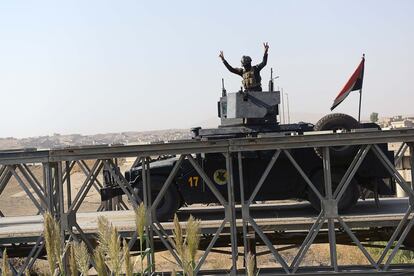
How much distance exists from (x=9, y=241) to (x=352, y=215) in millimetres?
6203

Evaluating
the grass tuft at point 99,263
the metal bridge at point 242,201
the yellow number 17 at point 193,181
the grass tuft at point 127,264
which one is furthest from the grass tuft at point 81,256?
the yellow number 17 at point 193,181

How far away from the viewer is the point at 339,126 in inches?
386

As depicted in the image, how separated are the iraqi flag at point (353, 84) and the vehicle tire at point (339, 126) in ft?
3.13

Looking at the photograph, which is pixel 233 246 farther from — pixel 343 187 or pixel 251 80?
pixel 251 80

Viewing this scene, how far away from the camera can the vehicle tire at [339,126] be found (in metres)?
9.79

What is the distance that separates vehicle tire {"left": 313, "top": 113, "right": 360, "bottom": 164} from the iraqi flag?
37.6 inches

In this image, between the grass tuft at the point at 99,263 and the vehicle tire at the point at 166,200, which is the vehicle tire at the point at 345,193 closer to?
the vehicle tire at the point at 166,200

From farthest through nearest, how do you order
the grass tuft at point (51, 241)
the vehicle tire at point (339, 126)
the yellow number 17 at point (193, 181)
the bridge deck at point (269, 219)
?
the yellow number 17 at point (193, 181) < the vehicle tire at point (339, 126) < the bridge deck at point (269, 219) < the grass tuft at point (51, 241)

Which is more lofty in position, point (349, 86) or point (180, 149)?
point (349, 86)

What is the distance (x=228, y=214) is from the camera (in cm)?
834

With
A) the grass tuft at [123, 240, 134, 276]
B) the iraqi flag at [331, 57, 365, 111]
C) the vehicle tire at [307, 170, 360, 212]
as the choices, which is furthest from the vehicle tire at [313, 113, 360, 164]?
the grass tuft at [123, 240, 134, 276]

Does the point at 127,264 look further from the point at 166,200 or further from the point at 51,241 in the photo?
the point at 166,200

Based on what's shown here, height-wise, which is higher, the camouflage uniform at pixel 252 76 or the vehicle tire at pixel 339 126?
the camouflage uniform at pixel 252 76

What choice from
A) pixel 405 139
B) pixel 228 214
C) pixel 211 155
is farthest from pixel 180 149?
pixel 405 139
